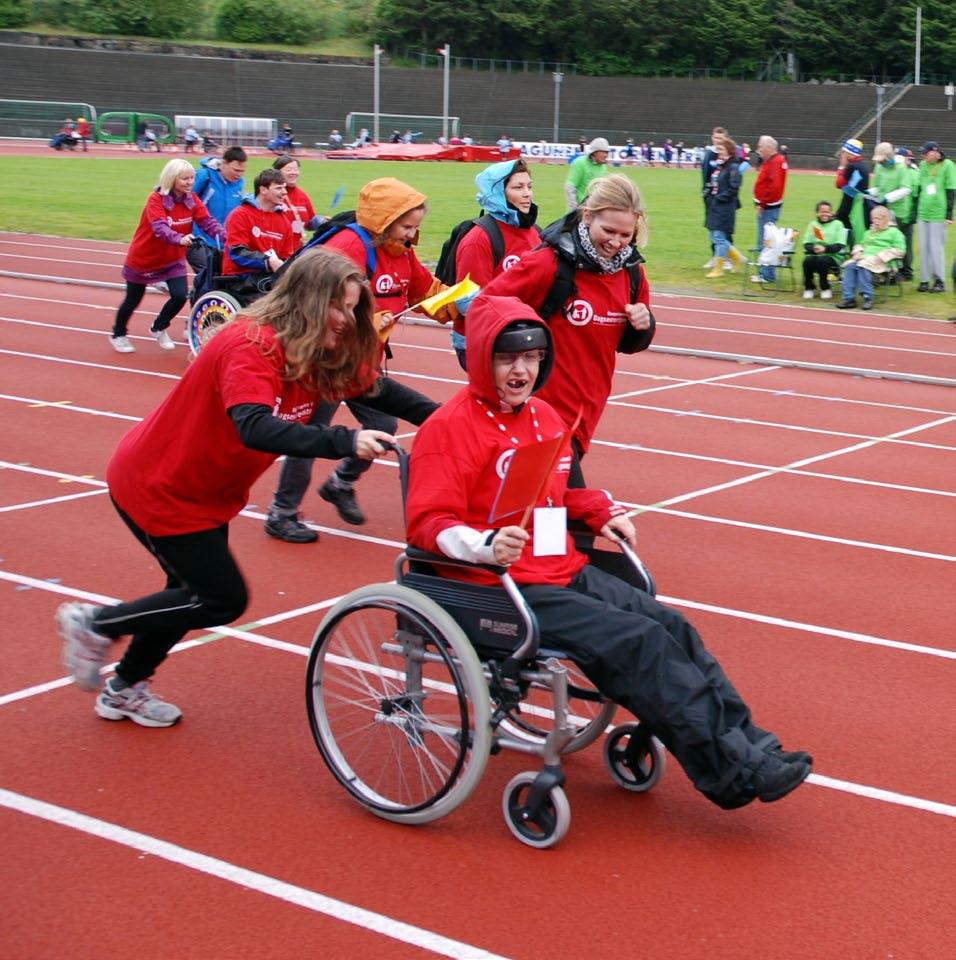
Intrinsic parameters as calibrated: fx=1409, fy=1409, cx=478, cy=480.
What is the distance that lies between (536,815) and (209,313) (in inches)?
333

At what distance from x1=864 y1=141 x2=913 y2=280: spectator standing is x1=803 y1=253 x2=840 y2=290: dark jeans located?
4.07 ft

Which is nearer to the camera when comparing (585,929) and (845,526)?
(585,929)

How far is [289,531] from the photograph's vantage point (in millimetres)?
7691

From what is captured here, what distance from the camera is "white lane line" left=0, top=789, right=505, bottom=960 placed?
3.70 metres

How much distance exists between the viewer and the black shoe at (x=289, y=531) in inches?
302

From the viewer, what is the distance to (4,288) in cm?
1769

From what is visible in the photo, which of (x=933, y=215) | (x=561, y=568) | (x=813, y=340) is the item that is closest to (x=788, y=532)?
(x=561, y=568)

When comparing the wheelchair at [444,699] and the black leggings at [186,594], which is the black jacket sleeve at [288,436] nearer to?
the wheelchair at [444,699]

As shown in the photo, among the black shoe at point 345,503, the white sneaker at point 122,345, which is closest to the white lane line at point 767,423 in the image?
the black shoe at point 345,503

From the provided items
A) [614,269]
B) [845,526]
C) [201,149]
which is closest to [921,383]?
[845,526]

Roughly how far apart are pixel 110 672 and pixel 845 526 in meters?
4.46

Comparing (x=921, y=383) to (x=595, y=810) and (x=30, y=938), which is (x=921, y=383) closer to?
(x=595, y=810)

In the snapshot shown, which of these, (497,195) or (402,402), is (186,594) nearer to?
(402,402)

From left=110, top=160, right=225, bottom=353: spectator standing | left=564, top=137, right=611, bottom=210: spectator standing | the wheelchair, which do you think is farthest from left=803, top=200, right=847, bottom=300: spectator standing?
the wheelchair
